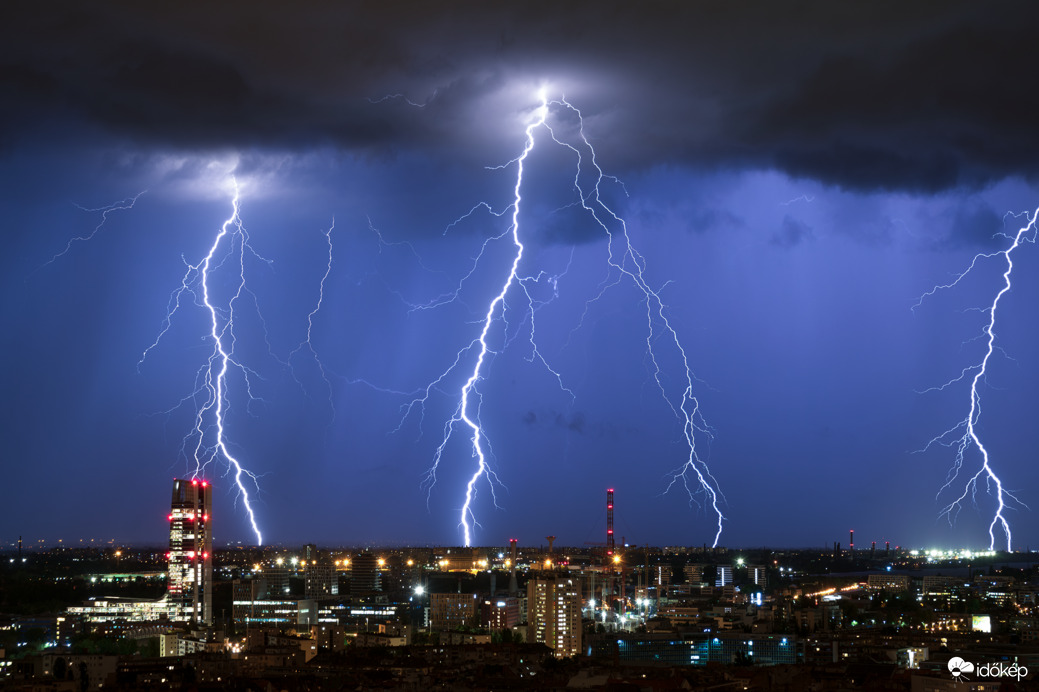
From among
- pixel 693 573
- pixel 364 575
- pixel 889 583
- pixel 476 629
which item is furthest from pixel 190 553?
pixel 693 573

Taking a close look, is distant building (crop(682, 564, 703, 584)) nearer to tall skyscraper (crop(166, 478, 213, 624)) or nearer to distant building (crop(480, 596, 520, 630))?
distant building (crop(480, 596, 520, 630))

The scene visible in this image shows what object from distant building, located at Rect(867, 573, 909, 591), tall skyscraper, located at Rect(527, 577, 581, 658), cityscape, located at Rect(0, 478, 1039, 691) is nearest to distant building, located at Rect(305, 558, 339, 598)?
cityscape, located at Rect(0, 478, 1039, 691)

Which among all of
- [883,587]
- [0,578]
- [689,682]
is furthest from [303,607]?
[883,587]

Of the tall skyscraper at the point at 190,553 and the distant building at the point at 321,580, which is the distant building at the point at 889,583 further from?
the tall skyscraper at the point at 190,553

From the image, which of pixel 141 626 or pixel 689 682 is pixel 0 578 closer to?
pixel 141 626

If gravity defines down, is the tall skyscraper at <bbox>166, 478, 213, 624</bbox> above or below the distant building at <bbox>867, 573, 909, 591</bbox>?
above

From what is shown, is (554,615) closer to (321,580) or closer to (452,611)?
(452,611)

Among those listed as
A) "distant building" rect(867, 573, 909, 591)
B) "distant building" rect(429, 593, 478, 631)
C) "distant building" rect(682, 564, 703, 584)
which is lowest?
"distant building" rect(867, 573, 909, 591)
